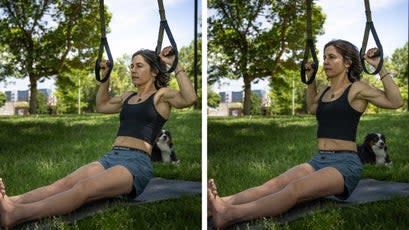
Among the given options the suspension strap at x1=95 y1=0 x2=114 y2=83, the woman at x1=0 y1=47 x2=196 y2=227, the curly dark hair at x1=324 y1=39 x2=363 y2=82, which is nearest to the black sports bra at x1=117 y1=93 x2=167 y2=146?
the woman at x1=0 y1=47 x2=196 y2=227

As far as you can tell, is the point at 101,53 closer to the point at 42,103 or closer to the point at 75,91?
the point at 75,91

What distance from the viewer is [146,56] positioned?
179 centimetres

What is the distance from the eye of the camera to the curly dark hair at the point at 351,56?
1640mm

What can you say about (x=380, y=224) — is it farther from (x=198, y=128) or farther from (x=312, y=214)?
(x=198, y=128)

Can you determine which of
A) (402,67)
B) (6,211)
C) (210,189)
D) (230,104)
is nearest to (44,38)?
(6,211)

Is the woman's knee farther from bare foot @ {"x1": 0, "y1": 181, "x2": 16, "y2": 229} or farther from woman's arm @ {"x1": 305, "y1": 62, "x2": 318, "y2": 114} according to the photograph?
woman's arm @ {"x1": 305, "y1": 62, "x2": 318, "y2": 114}

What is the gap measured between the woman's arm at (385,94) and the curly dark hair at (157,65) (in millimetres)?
725

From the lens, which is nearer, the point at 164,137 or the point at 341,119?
the point at 341,119

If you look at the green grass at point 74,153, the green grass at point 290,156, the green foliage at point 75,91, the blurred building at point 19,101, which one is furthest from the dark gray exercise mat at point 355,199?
the blurred building at point 19,101

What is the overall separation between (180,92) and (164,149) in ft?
0.81

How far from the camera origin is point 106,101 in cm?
180

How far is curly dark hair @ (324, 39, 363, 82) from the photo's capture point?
164cm

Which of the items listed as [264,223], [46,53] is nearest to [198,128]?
[264,223]

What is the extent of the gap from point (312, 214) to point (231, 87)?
1.95 feet
